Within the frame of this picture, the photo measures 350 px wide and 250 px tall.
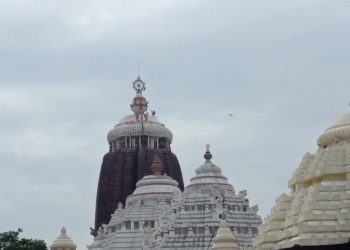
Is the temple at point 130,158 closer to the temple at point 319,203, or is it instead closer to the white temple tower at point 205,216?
the white temple tower at point 205,216

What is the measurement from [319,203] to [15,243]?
2010cm

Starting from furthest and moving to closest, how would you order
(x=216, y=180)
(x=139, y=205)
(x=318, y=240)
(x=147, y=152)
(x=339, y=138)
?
(x=147, y=152)
(x=139, y=205)
(x=216, y=180)
(x=339, y=138)
(x=318, y=240)

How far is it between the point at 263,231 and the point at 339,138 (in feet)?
13.4

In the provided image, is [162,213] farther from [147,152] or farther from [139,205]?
[147,152]

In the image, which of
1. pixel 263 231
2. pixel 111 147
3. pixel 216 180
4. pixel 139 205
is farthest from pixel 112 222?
pixel 263 231

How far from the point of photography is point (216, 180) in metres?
66.2

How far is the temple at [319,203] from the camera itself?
30234mm

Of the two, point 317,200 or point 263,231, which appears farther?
point 263,231

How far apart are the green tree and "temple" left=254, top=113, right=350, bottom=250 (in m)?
16.2

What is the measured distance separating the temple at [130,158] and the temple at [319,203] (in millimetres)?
55346

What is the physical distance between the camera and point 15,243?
4694cm

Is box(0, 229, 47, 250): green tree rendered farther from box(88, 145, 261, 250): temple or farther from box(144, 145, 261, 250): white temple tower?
box(144, 145, 261, 250): white temple tower

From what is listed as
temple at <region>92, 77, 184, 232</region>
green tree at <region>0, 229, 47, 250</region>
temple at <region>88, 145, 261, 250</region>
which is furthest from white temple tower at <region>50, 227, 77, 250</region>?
temple at <region>92, 77, 184, 232</region>

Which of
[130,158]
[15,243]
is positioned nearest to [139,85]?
[130,158]
